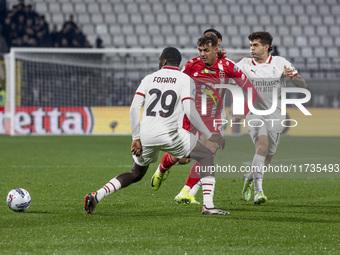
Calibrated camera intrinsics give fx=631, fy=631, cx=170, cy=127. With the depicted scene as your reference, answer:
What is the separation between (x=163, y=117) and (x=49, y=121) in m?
14.1

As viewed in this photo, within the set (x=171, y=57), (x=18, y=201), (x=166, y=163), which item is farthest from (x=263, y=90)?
(x=18, y=201)

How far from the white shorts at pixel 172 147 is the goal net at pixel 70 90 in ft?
42.9

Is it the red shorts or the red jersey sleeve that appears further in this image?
the red shorts

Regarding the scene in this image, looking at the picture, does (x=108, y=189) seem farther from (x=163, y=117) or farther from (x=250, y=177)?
(x=250, y=177)

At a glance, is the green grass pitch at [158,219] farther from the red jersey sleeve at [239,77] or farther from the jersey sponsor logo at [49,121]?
the jersey sponsor logo at [49,121]

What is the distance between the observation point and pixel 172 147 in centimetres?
591

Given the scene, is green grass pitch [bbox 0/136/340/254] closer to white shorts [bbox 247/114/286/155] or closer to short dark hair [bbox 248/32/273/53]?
white shorts [bbox 247/114/286/155]

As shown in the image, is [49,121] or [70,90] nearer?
[49,121]

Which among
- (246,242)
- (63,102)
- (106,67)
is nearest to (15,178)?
(246,242)

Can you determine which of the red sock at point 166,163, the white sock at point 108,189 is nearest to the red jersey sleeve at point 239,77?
the red sock at point 166,163

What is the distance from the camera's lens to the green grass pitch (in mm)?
4379

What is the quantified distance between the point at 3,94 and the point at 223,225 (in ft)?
52.6

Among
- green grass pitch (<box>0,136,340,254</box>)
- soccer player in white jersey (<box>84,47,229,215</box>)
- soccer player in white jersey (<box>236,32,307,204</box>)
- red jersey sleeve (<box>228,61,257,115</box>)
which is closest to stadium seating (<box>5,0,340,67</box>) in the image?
green grass pitch (<box>0,136,340,254</box>)

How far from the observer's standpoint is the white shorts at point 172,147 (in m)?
5.84
